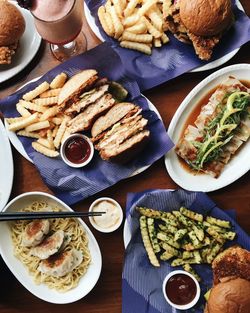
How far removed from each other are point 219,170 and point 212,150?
14 cm

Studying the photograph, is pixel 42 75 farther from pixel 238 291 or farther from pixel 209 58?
pixel 238 291

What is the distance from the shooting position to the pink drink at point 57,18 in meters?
3.65

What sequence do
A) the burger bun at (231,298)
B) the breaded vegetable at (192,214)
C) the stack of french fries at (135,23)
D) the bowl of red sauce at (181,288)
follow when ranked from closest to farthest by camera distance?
the burger bun at (231,298)
the bowl of red sauce at (181,288)
the breaded vegetable at (192,214)
the stack of french fries at (135,23)

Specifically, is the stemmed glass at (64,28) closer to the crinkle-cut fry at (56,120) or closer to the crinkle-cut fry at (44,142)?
the crinkle-cut fry at (56,120)

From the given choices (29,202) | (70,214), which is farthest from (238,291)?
(29,202)

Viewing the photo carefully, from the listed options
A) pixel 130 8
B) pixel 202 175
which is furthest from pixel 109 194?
pixel 130 8

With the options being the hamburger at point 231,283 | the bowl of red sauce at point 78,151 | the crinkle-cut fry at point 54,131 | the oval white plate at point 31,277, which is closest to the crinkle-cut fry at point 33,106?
the crinkle-cut fry at point 54,131

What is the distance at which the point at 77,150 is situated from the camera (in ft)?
12.9

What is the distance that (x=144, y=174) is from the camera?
4.00m

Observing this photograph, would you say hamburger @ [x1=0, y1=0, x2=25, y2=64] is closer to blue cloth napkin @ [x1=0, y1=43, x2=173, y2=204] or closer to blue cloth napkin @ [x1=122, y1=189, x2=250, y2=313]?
blue cloth napkin @ [x1=0, y1=43, x2=173, y2=204]

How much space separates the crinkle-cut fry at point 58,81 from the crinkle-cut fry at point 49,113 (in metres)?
0.14

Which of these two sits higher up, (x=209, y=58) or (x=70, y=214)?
(x=209, y=58)

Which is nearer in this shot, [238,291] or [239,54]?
[238,291]

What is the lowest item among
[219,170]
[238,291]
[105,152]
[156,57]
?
[238,291]
